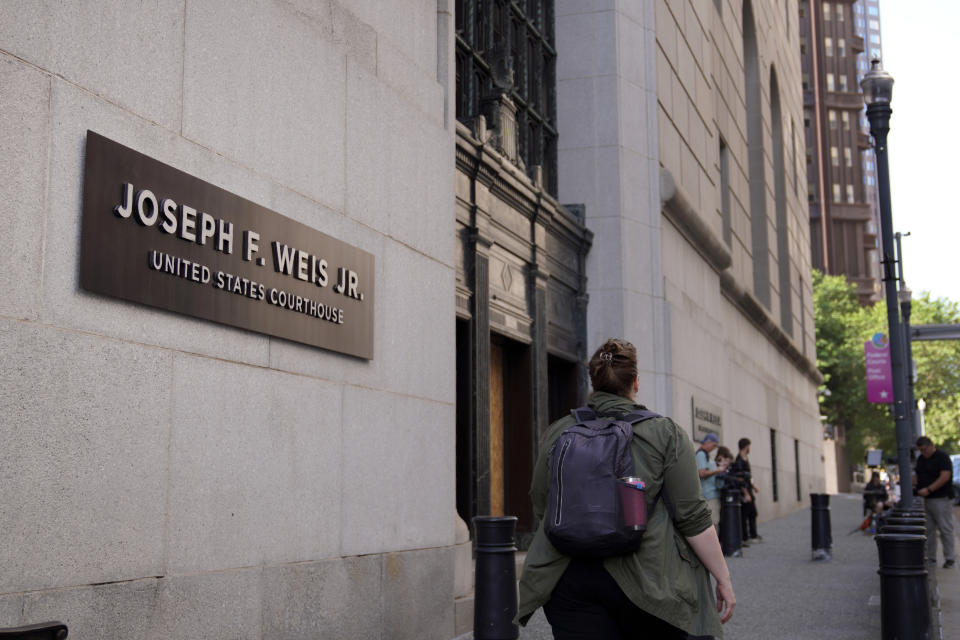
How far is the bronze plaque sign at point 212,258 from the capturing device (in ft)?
17.5

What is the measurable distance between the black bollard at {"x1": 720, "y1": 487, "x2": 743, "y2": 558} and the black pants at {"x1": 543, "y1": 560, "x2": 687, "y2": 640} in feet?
44.8

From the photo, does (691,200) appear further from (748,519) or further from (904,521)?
(904,521)

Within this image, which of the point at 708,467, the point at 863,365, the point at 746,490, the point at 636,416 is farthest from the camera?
the point at 863,365

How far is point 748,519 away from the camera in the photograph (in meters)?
21.7

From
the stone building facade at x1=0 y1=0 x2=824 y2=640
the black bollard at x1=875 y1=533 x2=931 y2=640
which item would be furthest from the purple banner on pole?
the black bollard at x1=875 y1=533 x2=931 y2=640

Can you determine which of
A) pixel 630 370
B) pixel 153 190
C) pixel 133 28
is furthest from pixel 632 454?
pixel 133 28

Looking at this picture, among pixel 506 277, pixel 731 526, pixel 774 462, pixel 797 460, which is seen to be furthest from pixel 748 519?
pixel 797 460

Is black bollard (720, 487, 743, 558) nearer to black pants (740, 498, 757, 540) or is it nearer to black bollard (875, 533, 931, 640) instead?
black pants (740, 498, 757, 540)

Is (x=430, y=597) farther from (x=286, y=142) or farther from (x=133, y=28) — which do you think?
(x=133, y=28)

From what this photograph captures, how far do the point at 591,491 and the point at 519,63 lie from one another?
1220cm

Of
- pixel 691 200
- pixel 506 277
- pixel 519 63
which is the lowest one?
pixel 506 277

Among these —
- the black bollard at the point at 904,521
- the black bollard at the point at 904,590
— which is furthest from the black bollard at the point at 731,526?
the black bollard at the point at 904,590

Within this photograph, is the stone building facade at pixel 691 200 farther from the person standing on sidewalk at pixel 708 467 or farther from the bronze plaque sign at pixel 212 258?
the bronze plaque sign at pixel 212 258

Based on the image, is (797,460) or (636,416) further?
(797,460)
